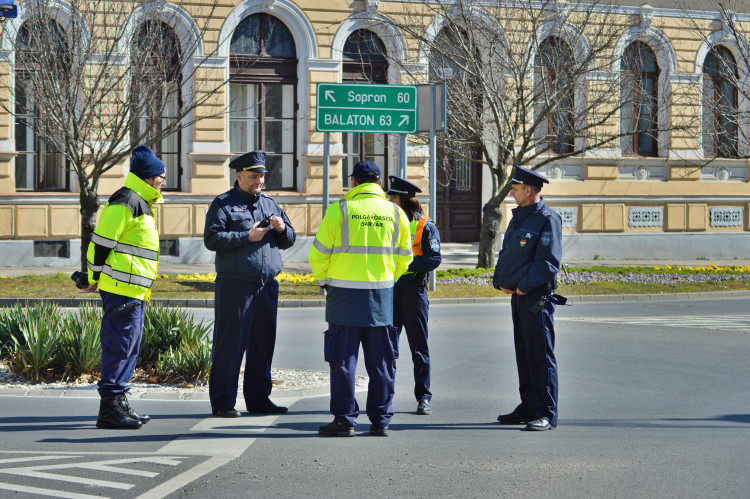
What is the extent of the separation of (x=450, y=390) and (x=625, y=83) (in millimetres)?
16163

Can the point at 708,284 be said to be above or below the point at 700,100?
below

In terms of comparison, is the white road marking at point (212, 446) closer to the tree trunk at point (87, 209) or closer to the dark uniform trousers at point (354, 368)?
the dark uniform trousers at point (354, 368)

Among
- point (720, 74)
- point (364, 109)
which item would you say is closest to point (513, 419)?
point (364, 109)

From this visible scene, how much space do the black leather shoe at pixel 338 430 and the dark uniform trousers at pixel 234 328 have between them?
0.94 metres

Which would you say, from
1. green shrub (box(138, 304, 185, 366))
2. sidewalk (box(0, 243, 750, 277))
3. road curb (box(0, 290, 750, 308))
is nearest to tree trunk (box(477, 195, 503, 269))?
sidewalk (box(0, 243, 750, 277))

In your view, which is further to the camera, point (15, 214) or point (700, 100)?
point (700, 100)

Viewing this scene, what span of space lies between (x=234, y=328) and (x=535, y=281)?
7.13 feet

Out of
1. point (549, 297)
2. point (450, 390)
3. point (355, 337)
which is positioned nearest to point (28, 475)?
point (355, 337)

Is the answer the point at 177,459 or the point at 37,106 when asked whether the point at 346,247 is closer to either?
the point at 177,459

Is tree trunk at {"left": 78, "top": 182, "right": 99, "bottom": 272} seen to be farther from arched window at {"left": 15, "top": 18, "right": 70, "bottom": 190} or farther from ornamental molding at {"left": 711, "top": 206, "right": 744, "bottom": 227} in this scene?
ornamental molding at {"left": 711, "top": 206, "right": 744, "bottom": 227}

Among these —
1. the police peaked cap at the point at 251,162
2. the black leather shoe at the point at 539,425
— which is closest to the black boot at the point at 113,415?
the police peaked cap at the point at 251,162

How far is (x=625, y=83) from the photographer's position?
24922 millimetres

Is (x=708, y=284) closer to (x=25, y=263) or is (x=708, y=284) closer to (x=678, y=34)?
(x=678, y=34)

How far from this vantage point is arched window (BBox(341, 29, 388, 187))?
27.1m
